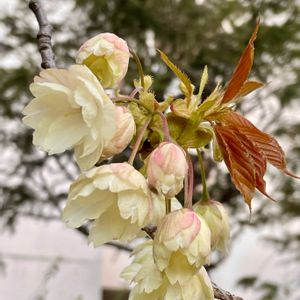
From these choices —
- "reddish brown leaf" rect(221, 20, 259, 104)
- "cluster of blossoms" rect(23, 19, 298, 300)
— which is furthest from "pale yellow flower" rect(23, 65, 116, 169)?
"reddish brown leaf" rect(221, 20, 259, 104)

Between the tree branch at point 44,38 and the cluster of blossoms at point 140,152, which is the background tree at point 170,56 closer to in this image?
the tree branch at point 44,38

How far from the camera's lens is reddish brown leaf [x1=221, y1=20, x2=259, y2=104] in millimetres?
520

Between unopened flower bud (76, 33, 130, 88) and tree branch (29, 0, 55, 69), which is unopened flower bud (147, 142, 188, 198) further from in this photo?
tree branch (29, 0, 55, 69)

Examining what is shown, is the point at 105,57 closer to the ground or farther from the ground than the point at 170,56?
farther from the ground

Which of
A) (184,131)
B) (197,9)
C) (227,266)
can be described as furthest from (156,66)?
(227,266)

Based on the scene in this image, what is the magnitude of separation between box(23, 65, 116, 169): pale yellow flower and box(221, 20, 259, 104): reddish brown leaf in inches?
4.0

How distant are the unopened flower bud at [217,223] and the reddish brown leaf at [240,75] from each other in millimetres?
98

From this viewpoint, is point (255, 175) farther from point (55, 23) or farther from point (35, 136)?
point (55, 23)

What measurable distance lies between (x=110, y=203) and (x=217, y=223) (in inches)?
4.6

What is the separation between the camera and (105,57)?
51cm

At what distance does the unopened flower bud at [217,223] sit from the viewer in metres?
0.56

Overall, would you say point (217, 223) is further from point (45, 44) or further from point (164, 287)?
point (45, 44)

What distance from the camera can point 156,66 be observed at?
6.63 ft

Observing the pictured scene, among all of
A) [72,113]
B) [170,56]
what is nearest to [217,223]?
[72,113]
